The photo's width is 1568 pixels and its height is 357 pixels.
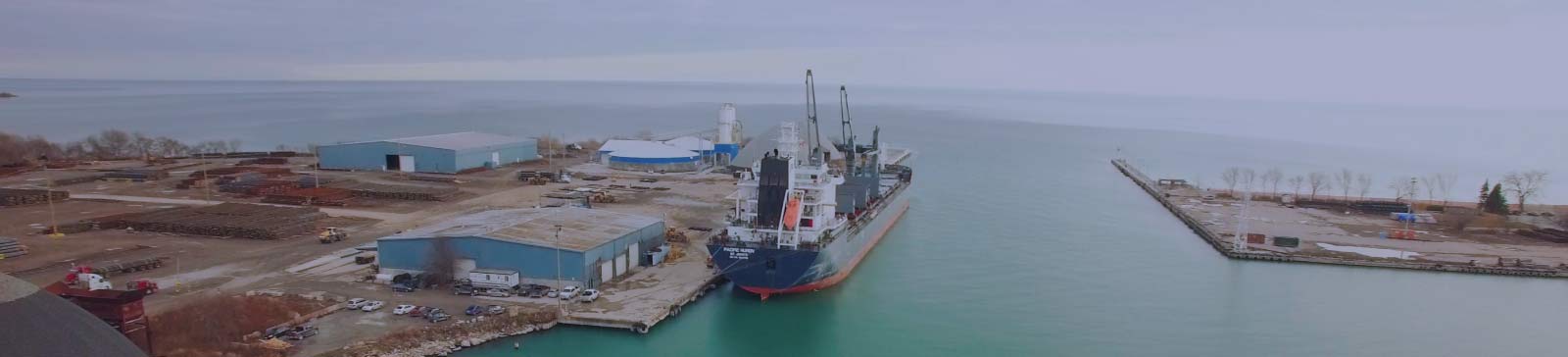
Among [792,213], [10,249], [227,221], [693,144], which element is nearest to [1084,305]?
[792,213]

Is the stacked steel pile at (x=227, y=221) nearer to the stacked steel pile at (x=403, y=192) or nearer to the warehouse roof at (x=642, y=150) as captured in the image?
the stacked steel pile at (x=403, y=192)

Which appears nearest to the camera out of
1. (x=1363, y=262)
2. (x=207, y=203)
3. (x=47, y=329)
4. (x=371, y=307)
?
(x=47, y=329)

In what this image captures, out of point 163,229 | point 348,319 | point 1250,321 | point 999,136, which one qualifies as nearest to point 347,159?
point 163,229

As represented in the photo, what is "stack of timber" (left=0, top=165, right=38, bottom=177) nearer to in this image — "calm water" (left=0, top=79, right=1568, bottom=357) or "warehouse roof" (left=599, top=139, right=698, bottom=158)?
"warehouse roof" (left=599, top=139, right=698, bottom=158)

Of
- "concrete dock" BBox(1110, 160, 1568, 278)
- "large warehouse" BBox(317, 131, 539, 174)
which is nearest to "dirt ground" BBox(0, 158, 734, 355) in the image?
"large warehouse" BBox(317, 131, 539, 174)

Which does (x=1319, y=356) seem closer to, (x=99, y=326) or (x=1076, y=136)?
(x=99, y=326)

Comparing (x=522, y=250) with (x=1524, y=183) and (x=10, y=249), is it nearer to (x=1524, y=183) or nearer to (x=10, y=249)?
(x=10, y=249)
